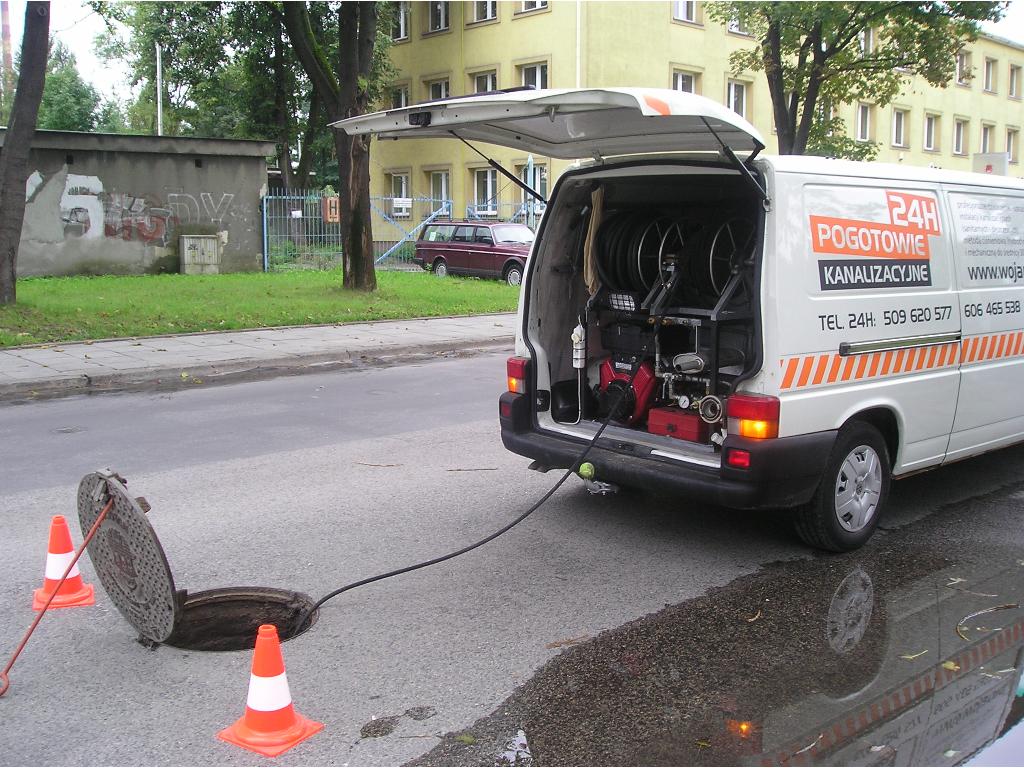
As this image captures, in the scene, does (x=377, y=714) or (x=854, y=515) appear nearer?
(x=377, y=714)

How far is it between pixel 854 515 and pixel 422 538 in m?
2.42

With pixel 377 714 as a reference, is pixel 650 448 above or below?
above

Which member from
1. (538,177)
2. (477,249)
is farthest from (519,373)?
(538,177)

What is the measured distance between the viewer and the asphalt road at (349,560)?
11.3 feet

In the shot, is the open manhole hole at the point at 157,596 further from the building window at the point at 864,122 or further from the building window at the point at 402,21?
the building window at the point at 864,122

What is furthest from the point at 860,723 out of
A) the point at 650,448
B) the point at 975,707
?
the point at 650,448

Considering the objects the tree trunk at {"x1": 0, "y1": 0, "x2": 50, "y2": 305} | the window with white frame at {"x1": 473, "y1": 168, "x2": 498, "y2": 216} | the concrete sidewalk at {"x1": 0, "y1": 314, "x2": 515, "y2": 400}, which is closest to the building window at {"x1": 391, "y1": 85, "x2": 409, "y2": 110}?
the window with white frame at {"x1": 473, "y1": 168, "x2": 498, "y2": 216}

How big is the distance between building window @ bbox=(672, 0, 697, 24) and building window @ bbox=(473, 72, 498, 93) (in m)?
6.72

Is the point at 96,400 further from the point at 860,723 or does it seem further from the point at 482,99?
the point at 860,723

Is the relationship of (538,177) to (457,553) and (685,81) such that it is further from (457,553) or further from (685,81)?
(457,553)

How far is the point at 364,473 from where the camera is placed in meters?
6.91

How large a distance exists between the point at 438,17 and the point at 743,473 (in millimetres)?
36238

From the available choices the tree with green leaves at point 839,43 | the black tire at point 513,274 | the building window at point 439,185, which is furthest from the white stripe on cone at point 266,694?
the building window at point 439,185

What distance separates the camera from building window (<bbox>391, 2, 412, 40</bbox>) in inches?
1501
